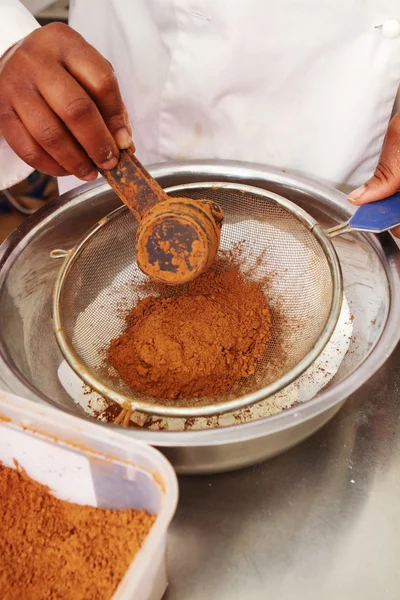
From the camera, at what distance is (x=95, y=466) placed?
0.52 m

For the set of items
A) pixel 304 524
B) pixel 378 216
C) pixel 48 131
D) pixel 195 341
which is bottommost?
pixel 304 524

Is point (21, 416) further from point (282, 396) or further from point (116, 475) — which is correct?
point (282, 396)

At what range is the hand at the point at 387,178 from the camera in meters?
0.70

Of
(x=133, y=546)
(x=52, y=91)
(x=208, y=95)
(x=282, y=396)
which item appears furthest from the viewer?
(x=208, y=95)

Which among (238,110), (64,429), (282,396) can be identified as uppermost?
(238,110)

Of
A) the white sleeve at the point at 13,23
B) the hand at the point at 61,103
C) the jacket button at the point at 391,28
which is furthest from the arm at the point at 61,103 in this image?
the jacket button at the point at 391,28

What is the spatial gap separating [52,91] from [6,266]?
0.26 metres

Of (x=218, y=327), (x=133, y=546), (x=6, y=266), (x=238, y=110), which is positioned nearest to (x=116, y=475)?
(x=133, y=546)

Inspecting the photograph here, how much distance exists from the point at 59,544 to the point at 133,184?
1.44ft

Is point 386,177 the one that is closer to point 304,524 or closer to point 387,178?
point 387,178

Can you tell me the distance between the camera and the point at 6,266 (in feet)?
2.49

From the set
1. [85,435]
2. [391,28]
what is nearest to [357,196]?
[391,28]

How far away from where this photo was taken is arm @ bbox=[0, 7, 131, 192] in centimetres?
63

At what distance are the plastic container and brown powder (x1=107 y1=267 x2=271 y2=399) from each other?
0.21 metres
